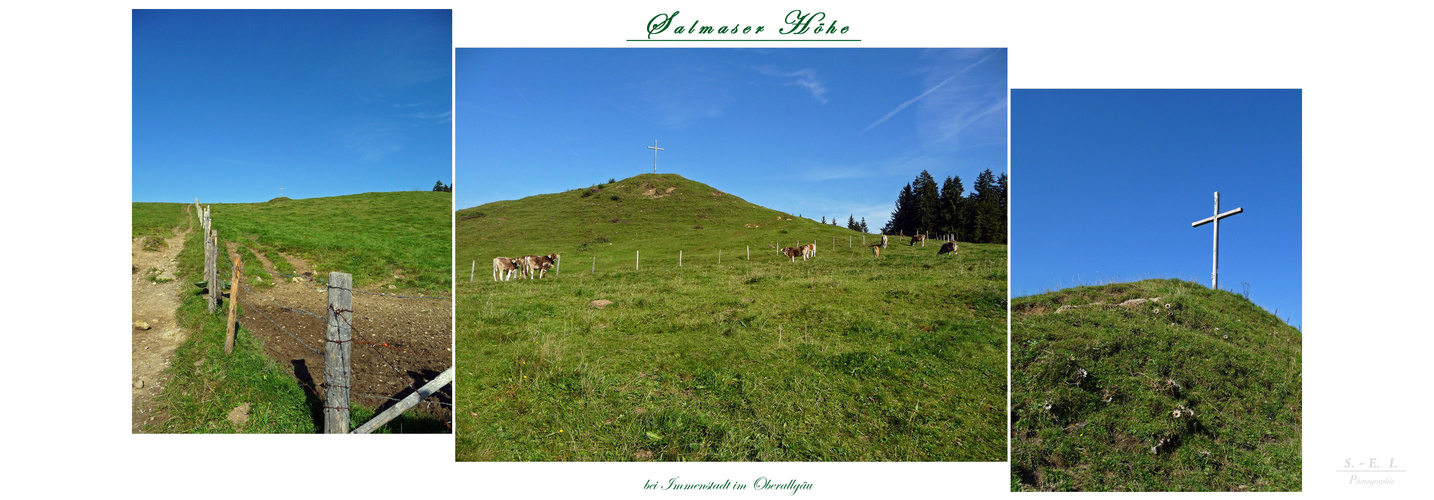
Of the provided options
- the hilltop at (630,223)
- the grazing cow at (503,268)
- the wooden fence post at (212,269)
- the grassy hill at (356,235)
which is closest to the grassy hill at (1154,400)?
the hilltop at (630,223)

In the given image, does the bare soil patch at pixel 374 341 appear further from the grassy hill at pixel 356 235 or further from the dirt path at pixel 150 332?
the grassy hill at pixel 356 235

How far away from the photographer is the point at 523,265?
845 cm

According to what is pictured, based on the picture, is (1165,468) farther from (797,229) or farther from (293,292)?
(293,292)

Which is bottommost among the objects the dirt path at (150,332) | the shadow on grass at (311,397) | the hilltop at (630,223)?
the shadow on grass at (311,397)

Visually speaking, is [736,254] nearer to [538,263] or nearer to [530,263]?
[538,263]

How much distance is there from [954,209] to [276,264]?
1657cm

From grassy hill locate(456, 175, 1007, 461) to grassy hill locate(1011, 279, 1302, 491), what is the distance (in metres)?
0.49

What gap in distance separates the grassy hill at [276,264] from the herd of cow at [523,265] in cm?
131

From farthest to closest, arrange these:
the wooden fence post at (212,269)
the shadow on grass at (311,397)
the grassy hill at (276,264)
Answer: the wooden fence post at (212,269)
the shadow on grass at (311,397)
the grassy hill at (276,264)

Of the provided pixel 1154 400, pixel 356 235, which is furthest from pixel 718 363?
pixel 356 235

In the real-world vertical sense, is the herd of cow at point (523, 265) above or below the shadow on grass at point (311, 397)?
above

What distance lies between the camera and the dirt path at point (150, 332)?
179 inches

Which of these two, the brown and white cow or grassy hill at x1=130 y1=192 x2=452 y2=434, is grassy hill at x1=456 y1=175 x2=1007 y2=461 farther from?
grassy hill at x1=130 y1=192 x2=452 y2=434

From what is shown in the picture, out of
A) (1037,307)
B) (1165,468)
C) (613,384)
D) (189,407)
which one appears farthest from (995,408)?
(189,407)
